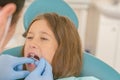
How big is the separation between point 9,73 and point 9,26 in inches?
11.3

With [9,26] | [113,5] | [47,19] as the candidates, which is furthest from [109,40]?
[9,26]

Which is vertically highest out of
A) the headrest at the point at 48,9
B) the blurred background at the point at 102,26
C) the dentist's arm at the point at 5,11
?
the dentist's arm at the point at 5,11

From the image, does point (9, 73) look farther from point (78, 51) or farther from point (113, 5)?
point (113, 5)

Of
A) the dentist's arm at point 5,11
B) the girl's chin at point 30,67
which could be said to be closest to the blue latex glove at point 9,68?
the girl's chin at point 30,67

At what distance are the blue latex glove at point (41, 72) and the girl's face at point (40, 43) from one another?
0.29 feet

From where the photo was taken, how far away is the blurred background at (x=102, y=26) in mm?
2480

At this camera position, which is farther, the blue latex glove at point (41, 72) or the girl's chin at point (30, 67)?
the girl's chin at point (30, 67)

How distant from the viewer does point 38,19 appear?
1.32 m

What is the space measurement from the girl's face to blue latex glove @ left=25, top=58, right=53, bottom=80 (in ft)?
0.29

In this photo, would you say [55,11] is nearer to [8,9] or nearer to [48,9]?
[48,9]

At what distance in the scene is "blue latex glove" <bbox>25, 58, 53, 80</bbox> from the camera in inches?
42.3

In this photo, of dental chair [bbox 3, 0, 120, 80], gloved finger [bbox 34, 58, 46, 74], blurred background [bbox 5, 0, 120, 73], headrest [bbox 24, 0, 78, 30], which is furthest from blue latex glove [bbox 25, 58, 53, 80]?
blurred background [bbox 5, 0, 120, 73]

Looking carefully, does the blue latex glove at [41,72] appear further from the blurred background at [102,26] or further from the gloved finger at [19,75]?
the blurred background at [102,26]

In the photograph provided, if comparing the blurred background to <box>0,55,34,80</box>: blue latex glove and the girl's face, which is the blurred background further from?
<box>0,55,34,80</box>: blue latex glove
